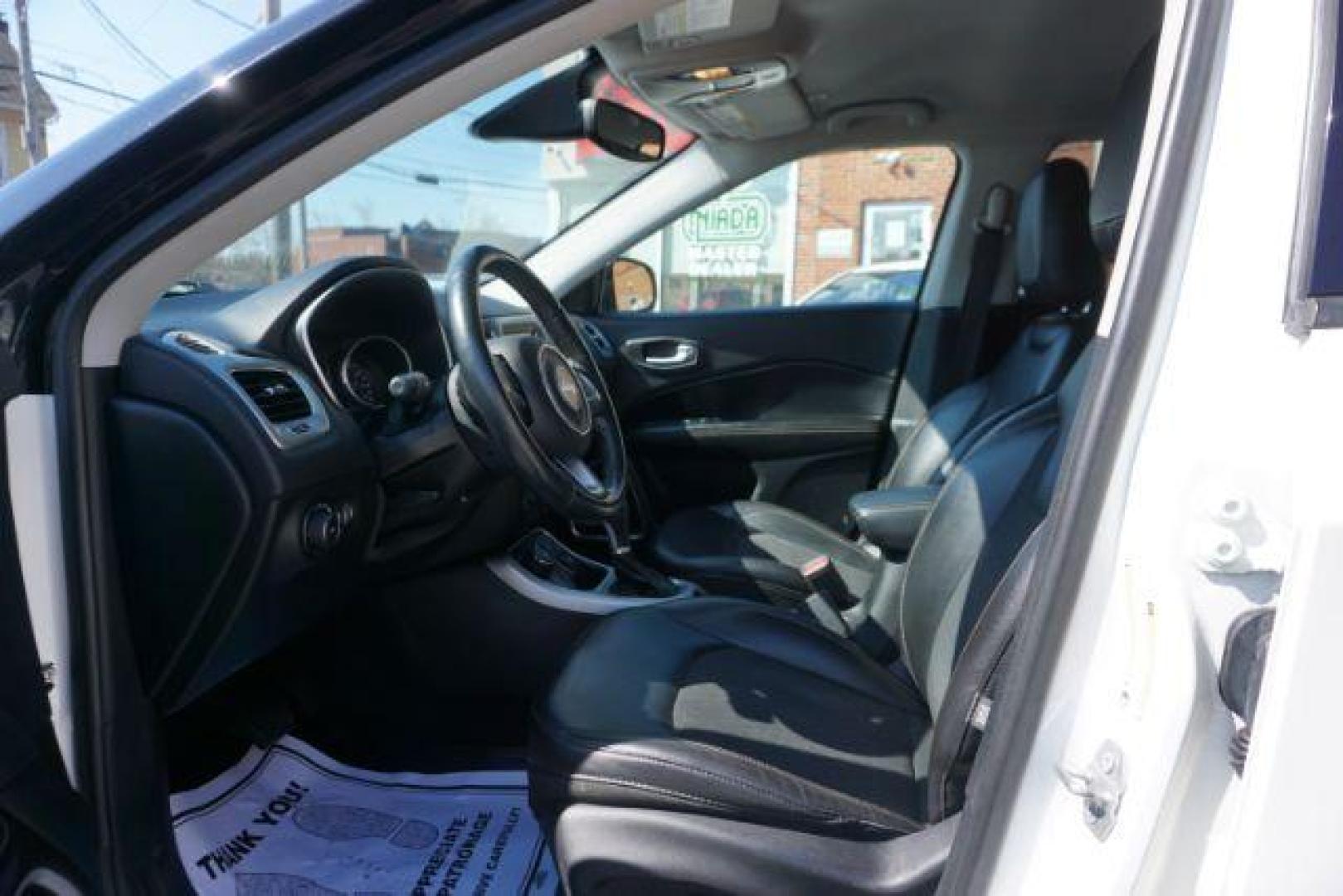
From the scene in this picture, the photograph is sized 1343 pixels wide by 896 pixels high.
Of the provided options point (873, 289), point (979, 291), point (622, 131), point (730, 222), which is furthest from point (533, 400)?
point (730, 222)

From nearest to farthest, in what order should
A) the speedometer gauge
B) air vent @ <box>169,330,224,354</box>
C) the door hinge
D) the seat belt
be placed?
the door hinge < air vent @ <box>169,330,224,354</box> < the speedometer gauge < the seat belt

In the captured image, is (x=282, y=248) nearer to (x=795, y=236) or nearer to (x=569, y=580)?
(x=569, y=580)

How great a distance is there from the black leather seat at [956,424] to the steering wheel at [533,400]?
65cm

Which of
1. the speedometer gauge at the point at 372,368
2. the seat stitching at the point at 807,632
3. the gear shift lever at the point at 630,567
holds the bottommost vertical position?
the gear shift lever at the point at 630,567

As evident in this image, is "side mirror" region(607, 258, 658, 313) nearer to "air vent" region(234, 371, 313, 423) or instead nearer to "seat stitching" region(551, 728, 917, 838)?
"air vent" region(234, 371, 313, 423)

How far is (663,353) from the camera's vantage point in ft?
9.20

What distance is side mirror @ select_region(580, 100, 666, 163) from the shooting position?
2.08m

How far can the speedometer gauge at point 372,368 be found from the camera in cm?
157

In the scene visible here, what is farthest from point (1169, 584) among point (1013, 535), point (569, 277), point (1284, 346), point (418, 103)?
point (569, 277)

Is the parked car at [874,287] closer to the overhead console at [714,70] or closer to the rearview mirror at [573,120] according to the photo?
the overhead console at [714,70]

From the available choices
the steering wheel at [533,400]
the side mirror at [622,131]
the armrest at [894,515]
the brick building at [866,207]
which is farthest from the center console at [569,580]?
the brick building at [866,207]

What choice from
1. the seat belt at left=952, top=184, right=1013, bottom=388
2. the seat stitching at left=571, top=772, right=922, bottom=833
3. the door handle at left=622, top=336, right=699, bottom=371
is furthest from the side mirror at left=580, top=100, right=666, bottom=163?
the seat stitching at left=571, top=772, right=922, bottom=833

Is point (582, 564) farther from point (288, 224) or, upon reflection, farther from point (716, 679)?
point (288, 224)

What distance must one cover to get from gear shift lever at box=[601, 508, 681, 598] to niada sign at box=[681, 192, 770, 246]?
1.09m
